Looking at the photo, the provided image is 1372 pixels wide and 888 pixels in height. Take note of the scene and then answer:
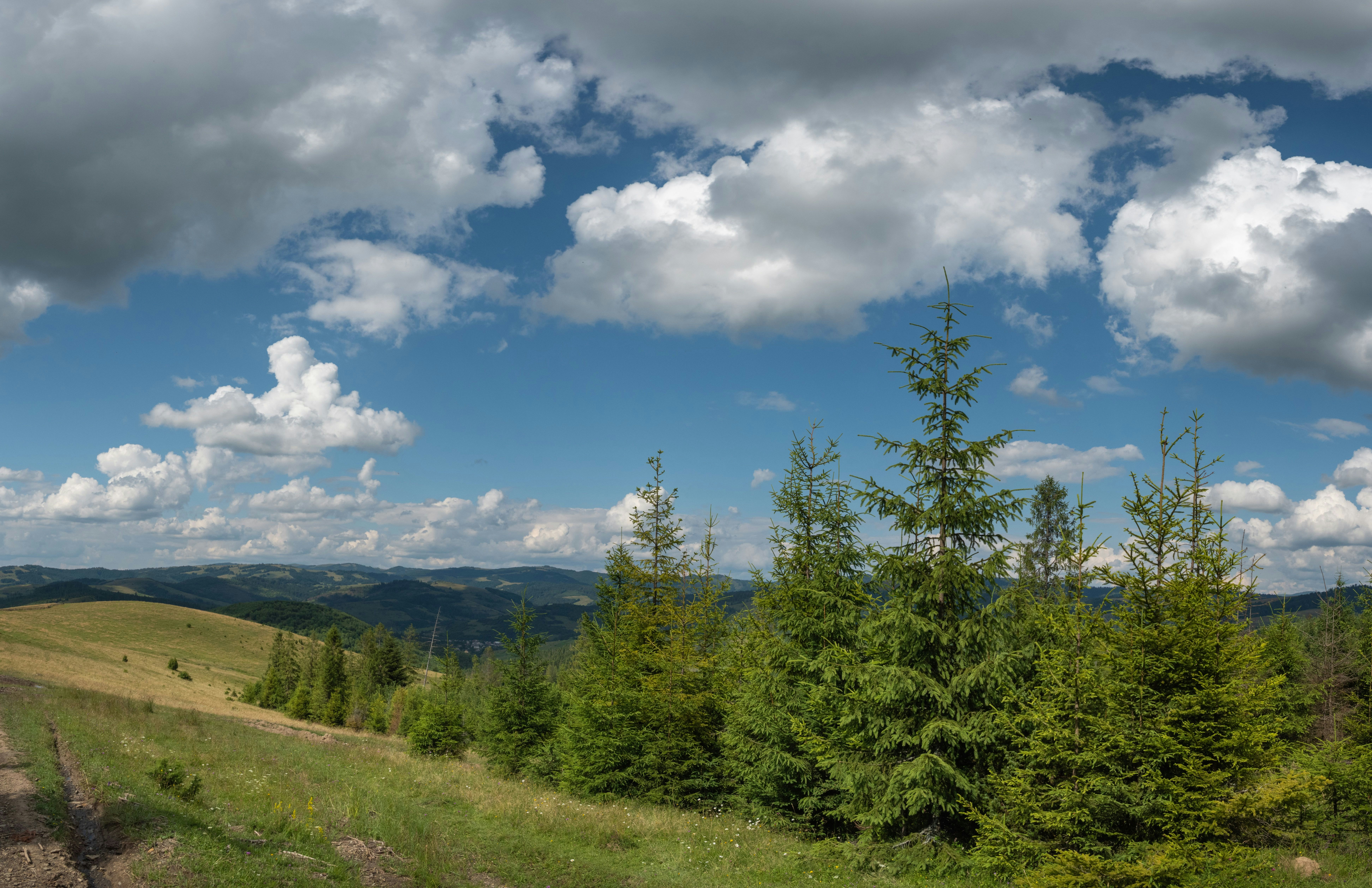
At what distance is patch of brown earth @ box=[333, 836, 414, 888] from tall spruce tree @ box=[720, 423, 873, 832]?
1013 centimetres

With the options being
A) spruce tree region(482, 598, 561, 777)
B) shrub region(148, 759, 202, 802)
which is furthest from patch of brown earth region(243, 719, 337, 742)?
shrub region(148, 759, 202, 802)

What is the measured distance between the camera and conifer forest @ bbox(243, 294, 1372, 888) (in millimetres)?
12281

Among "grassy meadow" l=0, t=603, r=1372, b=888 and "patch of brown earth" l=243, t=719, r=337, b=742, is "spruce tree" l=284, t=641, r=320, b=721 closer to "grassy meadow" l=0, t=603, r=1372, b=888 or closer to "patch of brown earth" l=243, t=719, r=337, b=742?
"patch of brown earth" l=243, t=719, r=337, b=742

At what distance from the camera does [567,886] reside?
47.4 feet

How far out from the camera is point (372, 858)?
14.4m

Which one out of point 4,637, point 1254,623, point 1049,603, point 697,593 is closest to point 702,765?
point 697,593

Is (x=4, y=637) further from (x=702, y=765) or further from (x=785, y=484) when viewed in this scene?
(x=785, y=484)

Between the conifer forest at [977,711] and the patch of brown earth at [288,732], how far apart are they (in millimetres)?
22958

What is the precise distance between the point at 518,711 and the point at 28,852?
72.0 ft

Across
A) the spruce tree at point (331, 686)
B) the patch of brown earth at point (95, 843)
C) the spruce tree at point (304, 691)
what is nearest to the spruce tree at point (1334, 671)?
the patch of brown earth at point (95, 843)

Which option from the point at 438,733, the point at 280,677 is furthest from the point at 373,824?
the point at 280,677

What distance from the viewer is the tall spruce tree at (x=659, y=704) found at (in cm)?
2431

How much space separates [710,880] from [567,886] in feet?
10.4

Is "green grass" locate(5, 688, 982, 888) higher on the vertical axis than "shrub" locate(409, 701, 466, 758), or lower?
higher
